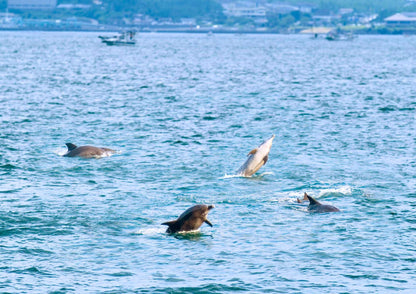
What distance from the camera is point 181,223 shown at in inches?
853

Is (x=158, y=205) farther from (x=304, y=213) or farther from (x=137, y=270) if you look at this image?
(x=137, y=270)

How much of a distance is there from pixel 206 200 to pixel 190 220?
13.1 feet

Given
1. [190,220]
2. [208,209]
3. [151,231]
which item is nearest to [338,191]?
[208,209]

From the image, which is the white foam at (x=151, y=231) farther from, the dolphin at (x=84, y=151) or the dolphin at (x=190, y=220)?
the dolphin at (x=84, y=151)

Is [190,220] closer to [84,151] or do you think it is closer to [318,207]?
A: [318,207]

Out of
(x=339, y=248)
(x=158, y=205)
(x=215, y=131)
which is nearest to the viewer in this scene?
(x=339, y=248)

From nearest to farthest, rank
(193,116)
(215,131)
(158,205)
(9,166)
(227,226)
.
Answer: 1. (227,226)
2. (158,205)
3. (9,166)
4. (215,131)
5. (193,116)

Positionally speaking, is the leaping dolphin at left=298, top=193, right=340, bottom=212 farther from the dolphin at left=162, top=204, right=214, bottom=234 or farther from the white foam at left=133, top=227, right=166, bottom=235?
the white foam at left=133, top=227, right=166, bottom=235

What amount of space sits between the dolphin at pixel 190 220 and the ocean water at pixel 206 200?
37 centimetres

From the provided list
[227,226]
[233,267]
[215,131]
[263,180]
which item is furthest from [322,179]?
[215,131]

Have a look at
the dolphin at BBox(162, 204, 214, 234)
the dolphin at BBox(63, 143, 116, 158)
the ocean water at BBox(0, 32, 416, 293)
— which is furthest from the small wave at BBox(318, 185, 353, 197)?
the dolphin at BBox(63, 143, 116, 158)

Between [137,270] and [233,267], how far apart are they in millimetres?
2267

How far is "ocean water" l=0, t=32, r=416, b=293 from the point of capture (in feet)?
60.7

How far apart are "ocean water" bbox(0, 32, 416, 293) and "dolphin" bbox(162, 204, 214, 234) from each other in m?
0.37
